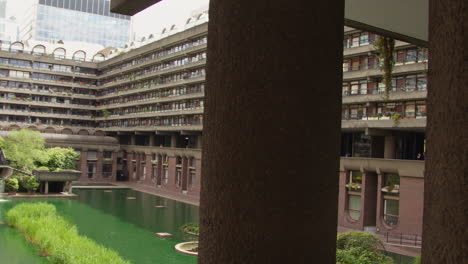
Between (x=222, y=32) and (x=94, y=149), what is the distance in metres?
65.2

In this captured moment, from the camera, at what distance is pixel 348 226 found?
33.7 metres

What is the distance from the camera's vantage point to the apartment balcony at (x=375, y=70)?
30.0 metres

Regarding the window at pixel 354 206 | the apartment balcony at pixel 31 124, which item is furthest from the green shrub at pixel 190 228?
the apartment balcony at pixel 31 124

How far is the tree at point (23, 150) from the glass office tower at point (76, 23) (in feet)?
222

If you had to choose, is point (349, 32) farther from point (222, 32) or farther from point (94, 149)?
point (94, 149)

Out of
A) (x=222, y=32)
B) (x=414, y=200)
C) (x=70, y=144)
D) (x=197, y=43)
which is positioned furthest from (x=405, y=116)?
(x=70, y=144)

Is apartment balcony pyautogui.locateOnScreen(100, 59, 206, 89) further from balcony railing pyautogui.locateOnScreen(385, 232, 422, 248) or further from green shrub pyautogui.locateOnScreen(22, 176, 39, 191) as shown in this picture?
balcony railing pyautogui.locateOnScreen(385, 232, 422, 248)

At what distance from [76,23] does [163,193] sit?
3120 inches

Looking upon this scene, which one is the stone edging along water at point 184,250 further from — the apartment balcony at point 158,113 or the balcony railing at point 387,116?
the apartment balcony at point 158,113

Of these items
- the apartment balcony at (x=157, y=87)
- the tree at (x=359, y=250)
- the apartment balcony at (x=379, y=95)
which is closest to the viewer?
the tree at (x=359, y=250)

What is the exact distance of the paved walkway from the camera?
48066 millimetres

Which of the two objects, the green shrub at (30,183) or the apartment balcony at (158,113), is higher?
the apartment balcony at (158,113)

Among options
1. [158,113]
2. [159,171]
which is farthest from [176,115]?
[159,171]

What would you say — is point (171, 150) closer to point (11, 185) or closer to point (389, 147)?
point (11, 185)
